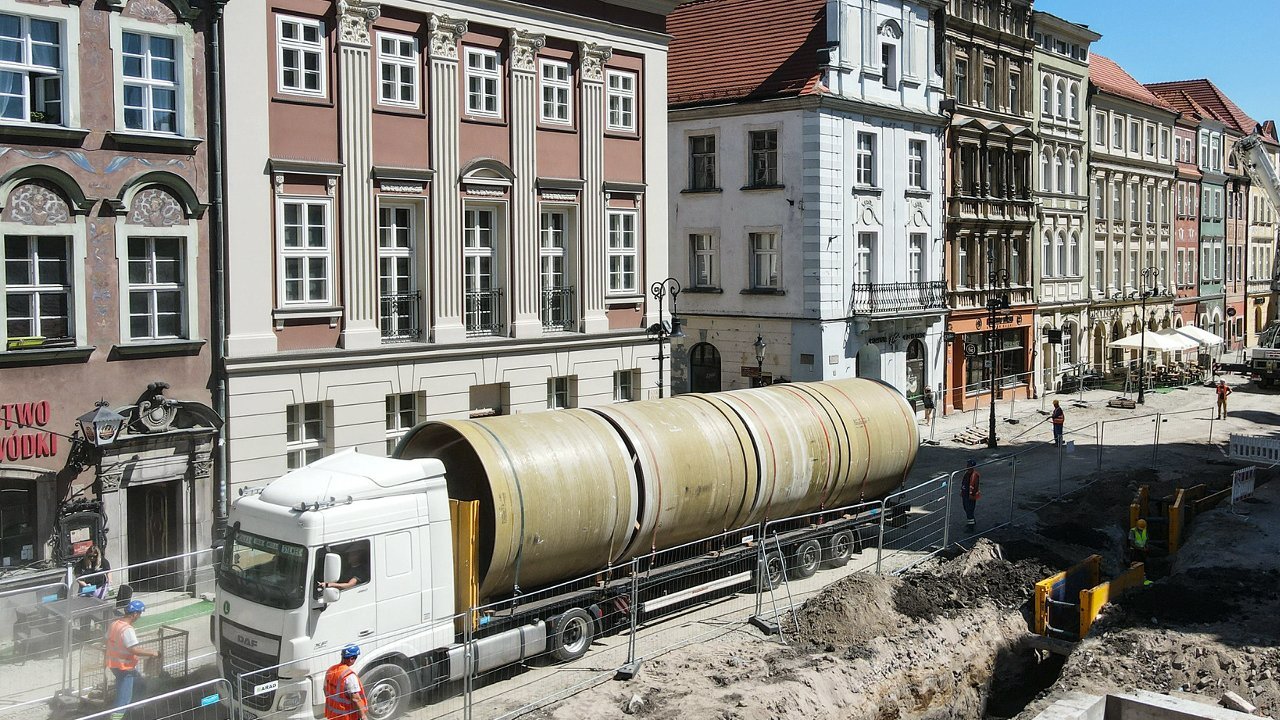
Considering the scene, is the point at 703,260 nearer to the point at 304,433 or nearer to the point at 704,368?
the point at 704,368

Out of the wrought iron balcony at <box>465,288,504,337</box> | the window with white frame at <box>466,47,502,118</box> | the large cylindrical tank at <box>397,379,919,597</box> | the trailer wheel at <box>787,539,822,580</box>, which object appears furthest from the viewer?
the wrought iron balcony at <box>465,288,504,337</box>

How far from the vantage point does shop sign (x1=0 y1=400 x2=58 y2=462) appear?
707 inches

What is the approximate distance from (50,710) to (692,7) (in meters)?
34.3

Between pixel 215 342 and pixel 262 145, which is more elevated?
pixel 262 145

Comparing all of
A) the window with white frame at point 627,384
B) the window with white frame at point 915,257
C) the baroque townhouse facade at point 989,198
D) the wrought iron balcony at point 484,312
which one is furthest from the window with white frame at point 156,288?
the baroque townhouse facade at point 989,198

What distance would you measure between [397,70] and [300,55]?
2.13m

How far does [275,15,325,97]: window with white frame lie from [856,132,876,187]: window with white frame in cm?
2102

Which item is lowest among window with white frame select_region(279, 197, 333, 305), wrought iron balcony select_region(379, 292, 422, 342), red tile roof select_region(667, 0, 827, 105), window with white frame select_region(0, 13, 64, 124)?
wrought iron balcony select_region(379, 292, 422, 342)

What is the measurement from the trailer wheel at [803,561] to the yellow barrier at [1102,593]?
4.44 meters

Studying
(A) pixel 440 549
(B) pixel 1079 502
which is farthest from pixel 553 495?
(B) pixel 1079 502

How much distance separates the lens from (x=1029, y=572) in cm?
2156

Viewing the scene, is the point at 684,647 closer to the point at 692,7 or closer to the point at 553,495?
the point at 553,495

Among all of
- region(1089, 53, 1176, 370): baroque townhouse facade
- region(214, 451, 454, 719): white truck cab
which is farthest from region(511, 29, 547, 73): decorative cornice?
region(1089, 53, 1176, 370): baroque townhouse facade

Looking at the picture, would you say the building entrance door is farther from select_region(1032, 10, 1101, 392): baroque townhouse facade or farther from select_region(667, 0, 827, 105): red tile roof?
select_region(1032, 10, 1101, 392): baroque townhouse facade
